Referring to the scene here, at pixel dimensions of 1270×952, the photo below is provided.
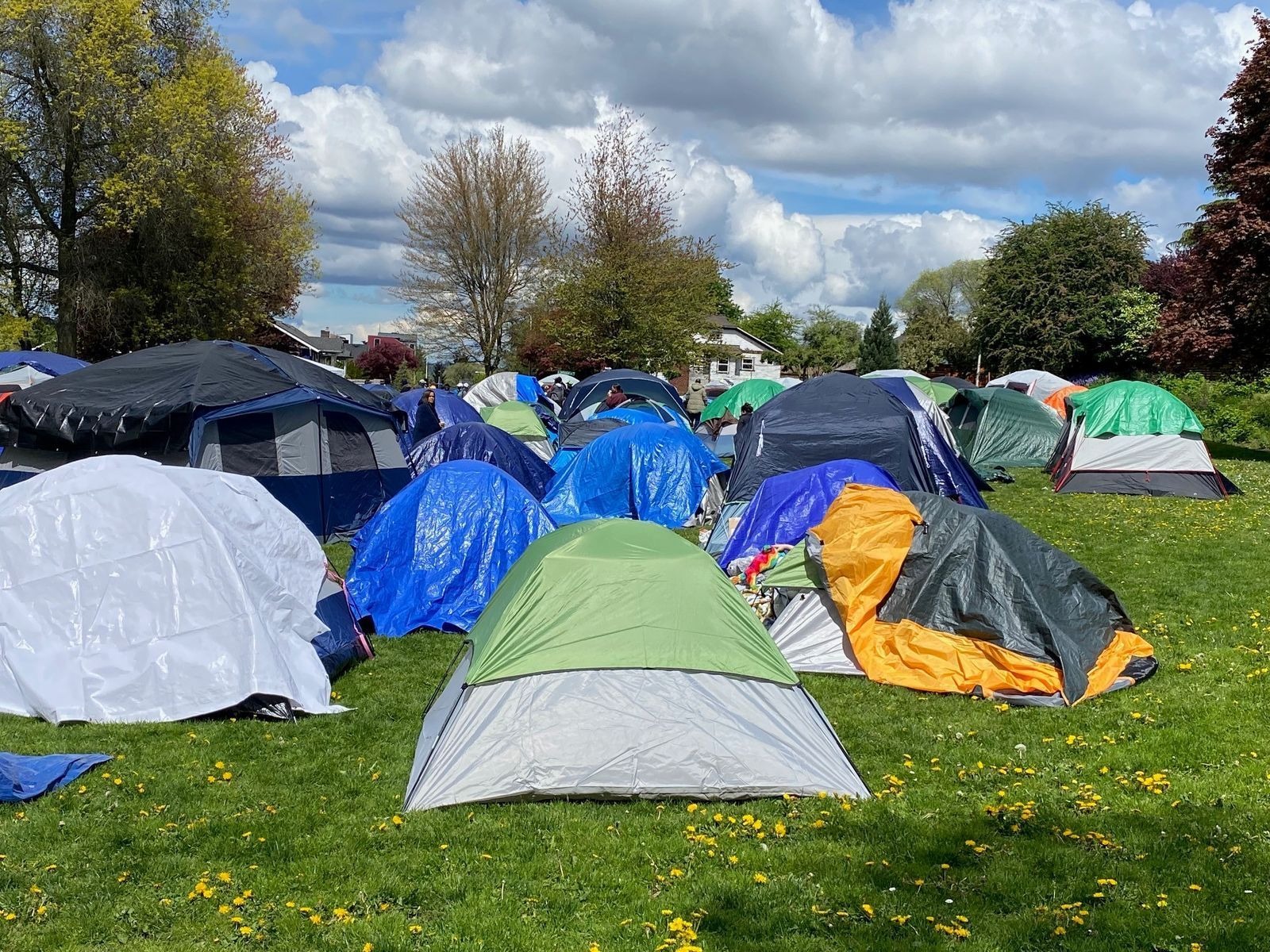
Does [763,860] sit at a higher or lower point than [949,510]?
lower

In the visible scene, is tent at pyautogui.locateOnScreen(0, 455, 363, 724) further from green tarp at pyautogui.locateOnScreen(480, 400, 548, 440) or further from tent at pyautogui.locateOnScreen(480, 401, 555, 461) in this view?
green tarp at pyautogui.locateOnScreen(480, 400, 548, 440)

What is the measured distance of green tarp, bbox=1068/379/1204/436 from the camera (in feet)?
56.6

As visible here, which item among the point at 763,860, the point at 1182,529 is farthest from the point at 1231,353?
the point at 763,860

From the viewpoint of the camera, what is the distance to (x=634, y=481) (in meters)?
15.6

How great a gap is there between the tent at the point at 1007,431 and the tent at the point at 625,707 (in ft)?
55.4

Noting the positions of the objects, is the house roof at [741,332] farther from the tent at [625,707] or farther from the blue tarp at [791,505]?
the tent at [625,707]

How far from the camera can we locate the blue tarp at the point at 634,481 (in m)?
15.6

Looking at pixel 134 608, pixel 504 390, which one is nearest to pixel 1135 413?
pixel 134 608

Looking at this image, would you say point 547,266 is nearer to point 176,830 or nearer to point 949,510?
point 949,510

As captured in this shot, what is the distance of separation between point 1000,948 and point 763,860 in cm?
126

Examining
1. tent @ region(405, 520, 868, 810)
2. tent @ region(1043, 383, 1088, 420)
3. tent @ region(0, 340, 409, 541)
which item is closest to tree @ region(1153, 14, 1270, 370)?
tent @ region(1043, 383, 1088, 420)

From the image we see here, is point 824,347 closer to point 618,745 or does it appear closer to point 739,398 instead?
point 739,398

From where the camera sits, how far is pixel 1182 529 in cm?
1427

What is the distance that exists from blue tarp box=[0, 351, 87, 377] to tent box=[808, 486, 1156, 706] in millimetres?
20064
